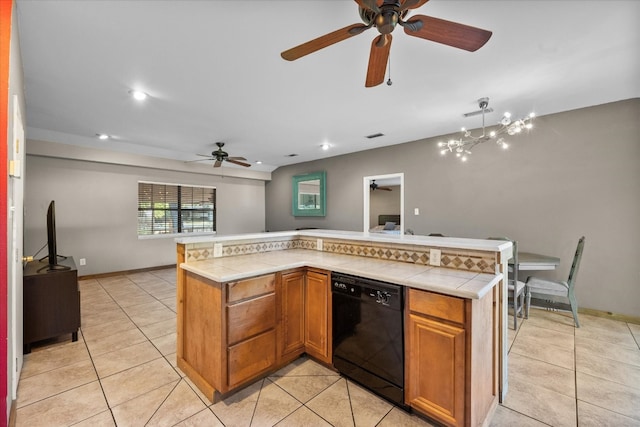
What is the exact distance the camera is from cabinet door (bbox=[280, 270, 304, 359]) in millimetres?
2119

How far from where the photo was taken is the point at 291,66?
2359 millimetres

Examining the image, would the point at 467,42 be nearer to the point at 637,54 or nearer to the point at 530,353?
the point at 637,54

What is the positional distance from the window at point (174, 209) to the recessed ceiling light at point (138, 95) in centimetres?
320

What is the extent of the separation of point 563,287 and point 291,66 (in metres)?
3.73

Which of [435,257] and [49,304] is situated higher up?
[435,257]

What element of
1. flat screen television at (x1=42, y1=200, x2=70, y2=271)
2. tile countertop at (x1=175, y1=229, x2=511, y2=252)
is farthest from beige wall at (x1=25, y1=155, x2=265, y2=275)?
tile countertop at (x1=175, y1=229, x2=511, y2=252)

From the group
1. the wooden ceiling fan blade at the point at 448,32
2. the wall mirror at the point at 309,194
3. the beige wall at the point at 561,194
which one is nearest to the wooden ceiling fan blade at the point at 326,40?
the wooden ceiling fan blade at the point at 448,32

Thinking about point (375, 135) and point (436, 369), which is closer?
point (436, 369)

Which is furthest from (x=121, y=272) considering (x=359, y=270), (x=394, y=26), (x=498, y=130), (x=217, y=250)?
(x=498, y=130)

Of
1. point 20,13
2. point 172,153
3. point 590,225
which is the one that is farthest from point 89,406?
point 590,225

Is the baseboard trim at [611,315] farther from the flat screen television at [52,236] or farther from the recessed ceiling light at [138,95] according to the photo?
the flat screen television at [52,236]

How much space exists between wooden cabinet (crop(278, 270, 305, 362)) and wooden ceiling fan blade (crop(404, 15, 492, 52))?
180cm

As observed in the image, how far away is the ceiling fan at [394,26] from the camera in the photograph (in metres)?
1.32

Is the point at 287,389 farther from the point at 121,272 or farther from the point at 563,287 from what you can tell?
the point at 121,272
